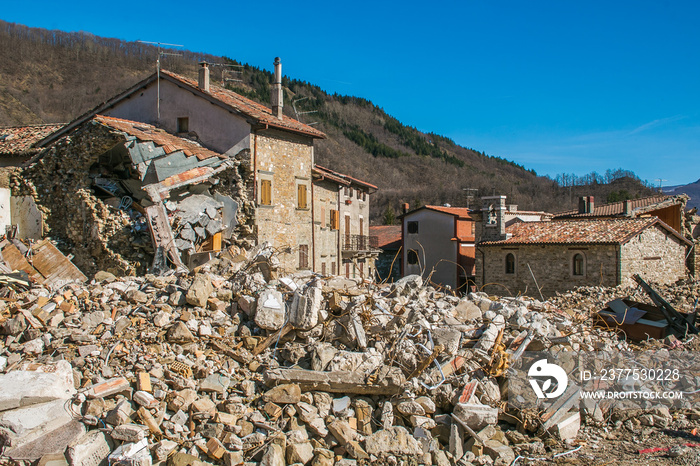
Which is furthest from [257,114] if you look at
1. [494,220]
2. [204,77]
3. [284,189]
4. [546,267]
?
[546,267]

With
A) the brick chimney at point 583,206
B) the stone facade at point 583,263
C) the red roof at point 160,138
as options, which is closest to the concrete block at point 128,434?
the red roof at point 160,138

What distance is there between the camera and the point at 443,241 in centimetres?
3397

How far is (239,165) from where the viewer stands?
18.8m

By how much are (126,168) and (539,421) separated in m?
15.8

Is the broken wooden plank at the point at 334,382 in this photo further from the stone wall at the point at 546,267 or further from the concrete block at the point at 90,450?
the stone wall at the point at 546,267

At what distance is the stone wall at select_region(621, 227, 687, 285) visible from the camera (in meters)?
24.0

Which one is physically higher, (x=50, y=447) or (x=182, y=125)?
(x=182, y=125)

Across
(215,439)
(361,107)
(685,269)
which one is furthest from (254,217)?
(361,107)

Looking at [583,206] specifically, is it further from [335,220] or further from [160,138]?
[160,138]

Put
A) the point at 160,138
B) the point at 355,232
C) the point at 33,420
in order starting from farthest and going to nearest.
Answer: the point at 355,232 → the point at 160,138 → the point at 33,420

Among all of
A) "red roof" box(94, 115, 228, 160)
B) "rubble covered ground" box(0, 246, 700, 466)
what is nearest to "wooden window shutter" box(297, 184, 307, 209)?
"red roof" box(94, 115, 228, 160)

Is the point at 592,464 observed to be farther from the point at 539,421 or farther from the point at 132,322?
the point at 132,322

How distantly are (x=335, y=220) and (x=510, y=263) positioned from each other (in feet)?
32.4

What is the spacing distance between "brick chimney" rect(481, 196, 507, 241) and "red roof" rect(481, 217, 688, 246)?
0.66 metres
